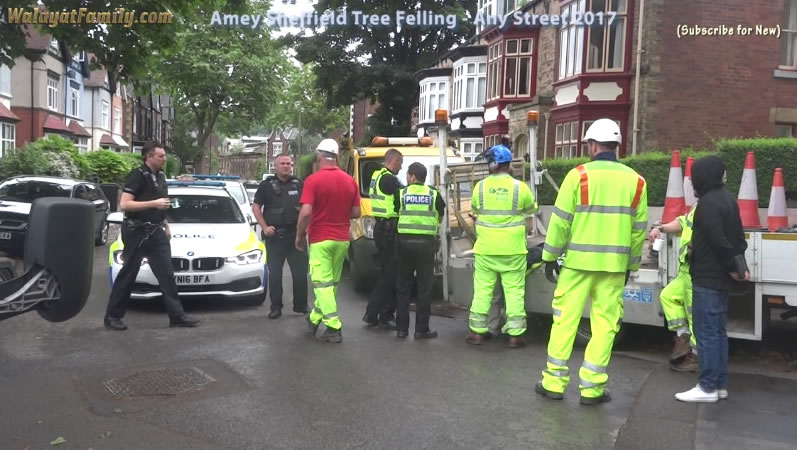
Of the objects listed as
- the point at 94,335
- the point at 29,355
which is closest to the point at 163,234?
the point at 94,335

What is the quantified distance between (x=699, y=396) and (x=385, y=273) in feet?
11.0

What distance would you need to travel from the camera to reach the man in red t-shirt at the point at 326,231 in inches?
281

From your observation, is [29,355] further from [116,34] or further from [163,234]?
[116,34]

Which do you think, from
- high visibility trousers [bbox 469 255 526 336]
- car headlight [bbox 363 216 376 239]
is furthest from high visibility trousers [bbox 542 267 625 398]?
car headlight [bbox 363 216 376 239]

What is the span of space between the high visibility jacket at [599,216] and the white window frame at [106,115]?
160ft

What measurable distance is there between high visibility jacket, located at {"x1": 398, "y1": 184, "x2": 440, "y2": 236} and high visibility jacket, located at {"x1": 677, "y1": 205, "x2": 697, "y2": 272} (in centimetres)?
230

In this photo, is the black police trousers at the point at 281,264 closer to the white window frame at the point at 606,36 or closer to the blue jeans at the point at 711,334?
the blue jeans at the point at 711,334

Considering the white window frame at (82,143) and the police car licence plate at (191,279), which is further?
the white window frame at (82,143)

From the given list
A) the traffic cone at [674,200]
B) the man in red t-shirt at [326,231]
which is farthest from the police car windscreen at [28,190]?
the traffic cone at [674,200]

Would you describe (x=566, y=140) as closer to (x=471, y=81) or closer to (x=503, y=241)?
(x=471, y=81)

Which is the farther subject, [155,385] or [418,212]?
[418,212]

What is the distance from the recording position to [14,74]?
34031 millimetres

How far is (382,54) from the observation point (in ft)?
116

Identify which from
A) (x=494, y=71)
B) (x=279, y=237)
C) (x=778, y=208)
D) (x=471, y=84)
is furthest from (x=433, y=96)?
(x=778, y=208)
